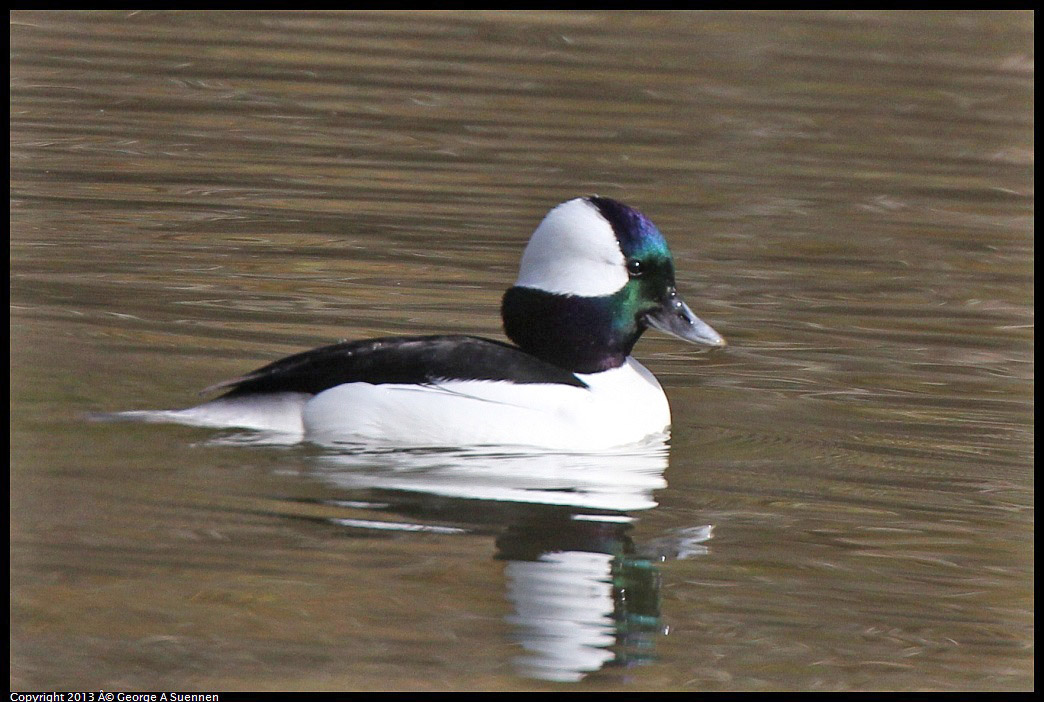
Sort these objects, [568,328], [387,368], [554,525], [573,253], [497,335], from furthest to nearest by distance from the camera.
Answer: [497,335] → [568,328] → [573,253] → [387,368] → [554,525]

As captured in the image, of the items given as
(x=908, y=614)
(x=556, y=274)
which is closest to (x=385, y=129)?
(x=556, y=274)

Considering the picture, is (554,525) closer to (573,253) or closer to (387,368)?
(387,368)

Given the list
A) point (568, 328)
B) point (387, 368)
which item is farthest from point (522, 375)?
point (387, 368)

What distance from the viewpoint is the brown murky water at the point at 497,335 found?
5.38 meters

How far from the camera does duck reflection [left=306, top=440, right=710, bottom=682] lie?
17.4 ft

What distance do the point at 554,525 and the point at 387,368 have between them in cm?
90

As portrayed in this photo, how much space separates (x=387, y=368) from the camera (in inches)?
256

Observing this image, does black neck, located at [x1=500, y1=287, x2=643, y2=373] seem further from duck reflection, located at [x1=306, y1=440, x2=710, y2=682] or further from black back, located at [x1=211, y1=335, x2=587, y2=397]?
duck reflection, located at [x1=306, y1=440, x2=710, y2=682]

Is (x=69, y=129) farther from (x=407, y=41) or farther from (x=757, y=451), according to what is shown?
(x=757, y=451)

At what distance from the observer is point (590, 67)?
14.8 m

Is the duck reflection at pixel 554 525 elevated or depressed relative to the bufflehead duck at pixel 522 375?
depressed

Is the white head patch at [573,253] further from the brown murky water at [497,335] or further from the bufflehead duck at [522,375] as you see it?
the brown murky water at [497,335]

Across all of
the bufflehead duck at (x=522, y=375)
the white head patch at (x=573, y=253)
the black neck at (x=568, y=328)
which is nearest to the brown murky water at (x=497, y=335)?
the bufflehead duck at (x=522, y=375)

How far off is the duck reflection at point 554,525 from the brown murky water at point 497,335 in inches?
0.7
